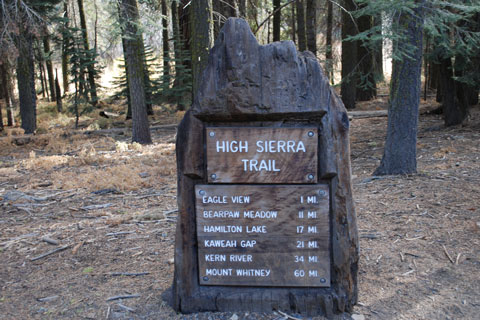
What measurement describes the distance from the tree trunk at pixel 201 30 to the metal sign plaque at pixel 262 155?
235 inches

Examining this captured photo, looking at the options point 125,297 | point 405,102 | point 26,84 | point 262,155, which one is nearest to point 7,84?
point 26,84

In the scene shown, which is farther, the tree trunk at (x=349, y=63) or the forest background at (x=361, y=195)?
the tree trunk at (x=349, y=63)

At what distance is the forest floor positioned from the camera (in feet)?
12.3

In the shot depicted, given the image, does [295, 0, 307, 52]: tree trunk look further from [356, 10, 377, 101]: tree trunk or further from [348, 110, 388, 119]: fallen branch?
[348, 110, 388, 119]: fallen branch

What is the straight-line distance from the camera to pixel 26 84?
17703 millimetres

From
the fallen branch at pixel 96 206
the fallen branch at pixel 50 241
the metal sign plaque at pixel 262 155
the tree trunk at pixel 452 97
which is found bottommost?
the fallen branch at pixel 50 241

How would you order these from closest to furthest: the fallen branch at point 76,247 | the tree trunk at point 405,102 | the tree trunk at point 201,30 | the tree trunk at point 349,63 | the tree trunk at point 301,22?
1. the fallen branch at point 76,247
2. the tree trunk at point 405,102
3. the tree trunk at point 201,30
4. the tree trunk at point 301,22
5. the tree trunk at point 349,63

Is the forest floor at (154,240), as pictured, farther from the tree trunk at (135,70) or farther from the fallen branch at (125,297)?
the tree trunk at (135,70)

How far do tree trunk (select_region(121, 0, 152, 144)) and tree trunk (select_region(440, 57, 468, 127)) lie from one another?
8.79 m

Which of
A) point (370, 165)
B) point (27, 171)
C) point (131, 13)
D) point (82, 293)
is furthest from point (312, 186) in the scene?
point (131, 13)

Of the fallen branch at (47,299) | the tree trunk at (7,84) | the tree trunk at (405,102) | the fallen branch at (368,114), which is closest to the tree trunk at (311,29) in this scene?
the fallen branch at (368,114)

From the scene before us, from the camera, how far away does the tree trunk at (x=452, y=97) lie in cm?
1090

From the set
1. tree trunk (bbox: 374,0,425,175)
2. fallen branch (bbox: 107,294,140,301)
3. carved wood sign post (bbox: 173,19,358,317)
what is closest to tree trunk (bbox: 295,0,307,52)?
tree trunk (bbox: 374,0,425,175)

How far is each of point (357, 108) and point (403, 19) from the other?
11.1 m
